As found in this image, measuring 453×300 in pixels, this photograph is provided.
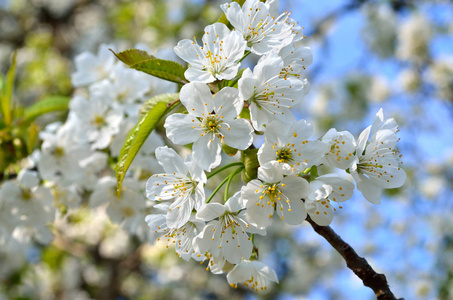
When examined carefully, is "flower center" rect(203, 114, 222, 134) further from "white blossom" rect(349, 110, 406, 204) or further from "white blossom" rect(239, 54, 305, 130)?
"white blossom" rect(349, 110, 406, 204)

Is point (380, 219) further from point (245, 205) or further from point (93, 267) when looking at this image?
point (245, 205)

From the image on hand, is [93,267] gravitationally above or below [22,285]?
below

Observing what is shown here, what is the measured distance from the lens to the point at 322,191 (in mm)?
942

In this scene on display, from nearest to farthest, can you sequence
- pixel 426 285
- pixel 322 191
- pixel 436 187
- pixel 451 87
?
pixel 322 191
pixel 426 285
pixel 451 87
pixel 436 187

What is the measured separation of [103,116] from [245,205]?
96 cm

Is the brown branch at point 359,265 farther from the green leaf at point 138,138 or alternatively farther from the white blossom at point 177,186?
the green leaf at point 138,138

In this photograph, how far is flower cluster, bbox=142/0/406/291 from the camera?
0.98 m

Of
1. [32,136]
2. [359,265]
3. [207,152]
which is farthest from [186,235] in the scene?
[32,136]

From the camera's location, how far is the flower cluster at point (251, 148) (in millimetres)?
977

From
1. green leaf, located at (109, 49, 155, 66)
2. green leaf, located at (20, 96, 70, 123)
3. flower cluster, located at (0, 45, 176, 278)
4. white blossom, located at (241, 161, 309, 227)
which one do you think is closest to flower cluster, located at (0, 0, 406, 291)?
white blossom, located at (241, 161, 309, 227)

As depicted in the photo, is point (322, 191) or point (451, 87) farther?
point (451, 87)

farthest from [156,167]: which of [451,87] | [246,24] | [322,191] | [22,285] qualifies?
[451,87]

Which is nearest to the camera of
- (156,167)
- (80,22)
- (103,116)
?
(156,167)

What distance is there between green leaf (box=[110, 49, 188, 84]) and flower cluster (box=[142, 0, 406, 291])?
53 mm
